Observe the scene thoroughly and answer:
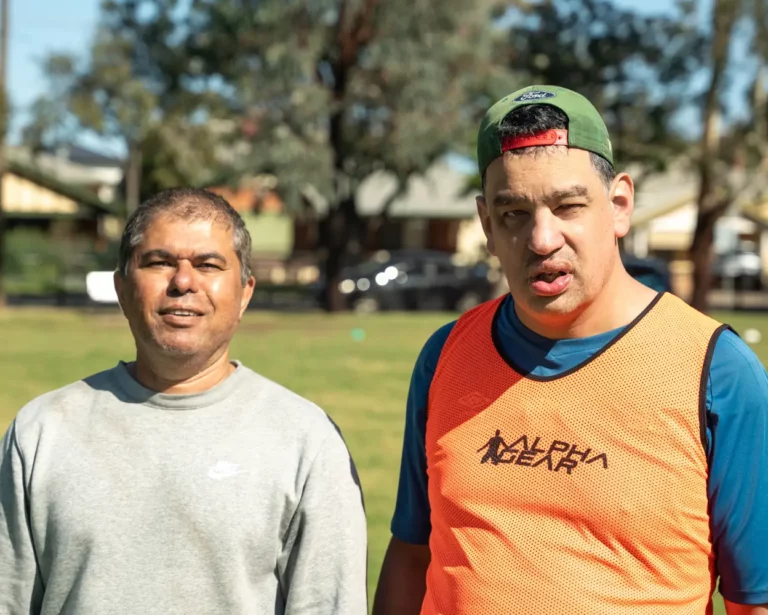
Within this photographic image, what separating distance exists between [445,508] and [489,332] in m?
0.41

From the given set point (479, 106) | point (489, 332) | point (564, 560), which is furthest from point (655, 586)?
point (479, 106)

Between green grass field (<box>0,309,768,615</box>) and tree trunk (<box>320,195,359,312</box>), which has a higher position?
tree trunk (<box>320,195,359,312</box>)

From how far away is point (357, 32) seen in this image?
30.8 m

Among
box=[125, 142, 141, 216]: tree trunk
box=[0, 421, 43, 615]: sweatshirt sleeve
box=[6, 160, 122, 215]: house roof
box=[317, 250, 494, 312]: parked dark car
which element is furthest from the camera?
box=[125, 142, 141, 216]: tree trunk

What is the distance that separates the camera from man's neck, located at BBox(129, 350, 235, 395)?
271 cm

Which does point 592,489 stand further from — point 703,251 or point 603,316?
point 703,251

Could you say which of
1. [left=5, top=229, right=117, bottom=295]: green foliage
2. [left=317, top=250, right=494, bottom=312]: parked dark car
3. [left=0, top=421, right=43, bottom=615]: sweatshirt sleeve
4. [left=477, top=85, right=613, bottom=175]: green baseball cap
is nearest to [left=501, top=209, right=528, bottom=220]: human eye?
[left=477, top=85, right=613, bottom=175]: green baseball cap

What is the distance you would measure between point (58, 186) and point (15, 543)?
47039 millimetres

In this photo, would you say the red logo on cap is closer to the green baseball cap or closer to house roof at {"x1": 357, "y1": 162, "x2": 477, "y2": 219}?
Result: the green baseball cap

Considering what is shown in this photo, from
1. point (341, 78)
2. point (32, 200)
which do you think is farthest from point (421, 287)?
point (32, 200)

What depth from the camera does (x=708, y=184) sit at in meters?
31.4

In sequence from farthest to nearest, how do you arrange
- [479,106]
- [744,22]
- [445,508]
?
[479,106], [744,22], [445,508]

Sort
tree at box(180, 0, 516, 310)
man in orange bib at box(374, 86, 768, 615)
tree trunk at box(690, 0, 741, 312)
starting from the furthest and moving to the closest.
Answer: tree trunk at box(690, 0, 741, 312) < tree at box(180, 0, 516, 310) < man in orange bib at box(374, 86, 768, 615)

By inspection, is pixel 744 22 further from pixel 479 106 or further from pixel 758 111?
pixel 479 106
